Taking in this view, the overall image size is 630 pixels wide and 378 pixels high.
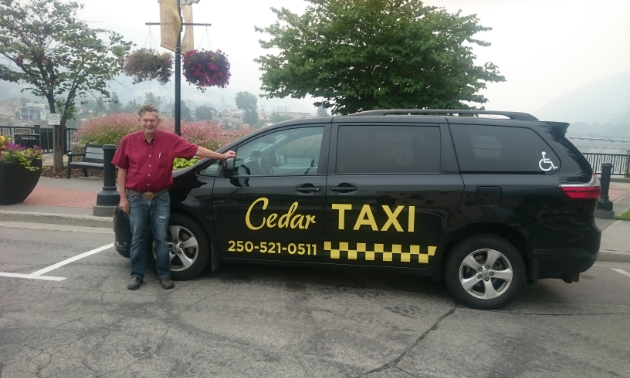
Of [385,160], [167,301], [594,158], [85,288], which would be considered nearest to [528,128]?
[385,160]

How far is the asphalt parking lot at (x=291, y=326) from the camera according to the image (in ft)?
11.4

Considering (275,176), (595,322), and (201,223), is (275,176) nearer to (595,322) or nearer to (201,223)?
(201,223)

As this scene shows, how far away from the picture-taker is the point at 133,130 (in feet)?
43.8

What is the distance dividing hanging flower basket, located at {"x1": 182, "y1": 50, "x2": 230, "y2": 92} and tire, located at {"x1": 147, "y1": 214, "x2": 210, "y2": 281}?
5.95 m

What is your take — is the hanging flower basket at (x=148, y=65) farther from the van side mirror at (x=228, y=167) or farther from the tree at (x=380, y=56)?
the van side mirror at (x=228, y=167)

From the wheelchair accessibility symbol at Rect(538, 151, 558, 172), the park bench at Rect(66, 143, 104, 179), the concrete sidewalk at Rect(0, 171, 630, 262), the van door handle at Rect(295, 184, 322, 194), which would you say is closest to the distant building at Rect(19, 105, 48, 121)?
the park bench at Rect(66, 143, 104, 179)

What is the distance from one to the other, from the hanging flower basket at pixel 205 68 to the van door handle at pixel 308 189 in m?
6.36

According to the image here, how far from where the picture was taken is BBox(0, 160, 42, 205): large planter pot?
27.9ft

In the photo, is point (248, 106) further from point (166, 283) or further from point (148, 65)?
point (166, 283)

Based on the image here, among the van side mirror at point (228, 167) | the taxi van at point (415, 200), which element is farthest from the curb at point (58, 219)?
the van side mirror at point (228, 167)

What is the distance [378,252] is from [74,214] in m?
5.50

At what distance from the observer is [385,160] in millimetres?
4754

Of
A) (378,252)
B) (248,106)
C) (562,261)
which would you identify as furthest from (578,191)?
(248,106)

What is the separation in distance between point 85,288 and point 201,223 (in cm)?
126
